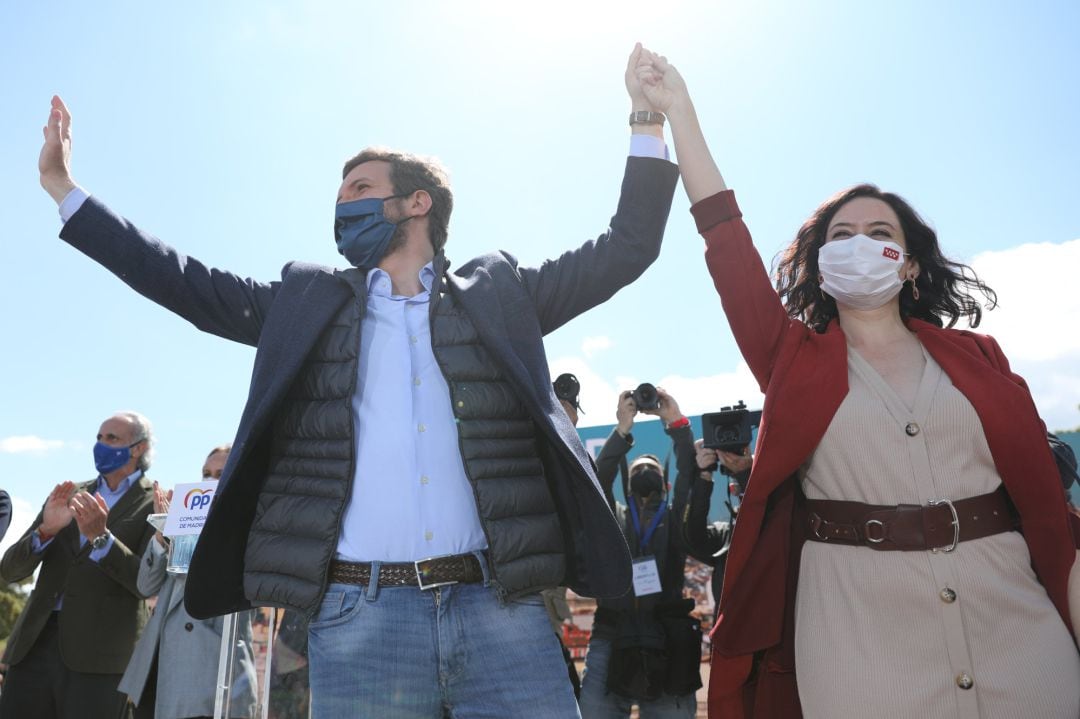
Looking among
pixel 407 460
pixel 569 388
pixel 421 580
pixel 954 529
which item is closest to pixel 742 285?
pixel 954 529

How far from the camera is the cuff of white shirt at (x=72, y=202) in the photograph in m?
2.40

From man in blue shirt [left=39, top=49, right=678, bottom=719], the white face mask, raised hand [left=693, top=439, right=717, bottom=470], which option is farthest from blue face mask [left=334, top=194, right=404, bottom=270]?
raised hand [left=693, top=439, right=717, bottom=470]

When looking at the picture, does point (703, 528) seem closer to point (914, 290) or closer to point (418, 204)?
point (914, 290)

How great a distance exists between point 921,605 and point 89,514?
4581mm

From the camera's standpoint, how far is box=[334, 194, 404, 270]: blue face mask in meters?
2.63

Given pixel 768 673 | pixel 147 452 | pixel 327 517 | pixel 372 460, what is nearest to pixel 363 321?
pixel 372 460

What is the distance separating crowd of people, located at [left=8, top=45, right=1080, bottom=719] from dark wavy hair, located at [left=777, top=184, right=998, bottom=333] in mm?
98

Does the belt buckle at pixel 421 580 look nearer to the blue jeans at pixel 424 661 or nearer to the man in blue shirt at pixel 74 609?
the blue jeans at pixel 424 661

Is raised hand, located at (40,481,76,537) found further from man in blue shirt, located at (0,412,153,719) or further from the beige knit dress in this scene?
the beige knit dress

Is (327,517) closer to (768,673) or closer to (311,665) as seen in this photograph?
(311,665)

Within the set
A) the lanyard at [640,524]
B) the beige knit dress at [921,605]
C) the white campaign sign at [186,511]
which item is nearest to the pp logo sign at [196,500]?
the white campaign sign at [186,511]

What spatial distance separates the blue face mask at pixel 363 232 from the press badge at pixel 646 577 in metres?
3.27

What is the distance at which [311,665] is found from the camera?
219cm

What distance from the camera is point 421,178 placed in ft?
9.16
